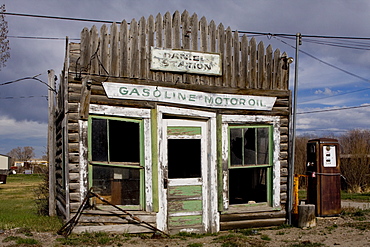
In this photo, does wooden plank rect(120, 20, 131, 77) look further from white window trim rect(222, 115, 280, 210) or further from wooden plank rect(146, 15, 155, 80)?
white window trim rect(222, 115, 280, 210)

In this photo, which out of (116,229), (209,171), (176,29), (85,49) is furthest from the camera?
(209,171)

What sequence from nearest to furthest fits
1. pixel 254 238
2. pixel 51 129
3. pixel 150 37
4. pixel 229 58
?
pixel 254 238
pixel 150 37
pixel 229 58
pixel 51 129

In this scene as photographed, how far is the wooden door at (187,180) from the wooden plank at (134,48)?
1228 mm

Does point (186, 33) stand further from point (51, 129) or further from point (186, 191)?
point (51, 129)

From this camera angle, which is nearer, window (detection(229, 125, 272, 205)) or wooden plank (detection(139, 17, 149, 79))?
wooden plank (detection(139, 17, 149, 79))

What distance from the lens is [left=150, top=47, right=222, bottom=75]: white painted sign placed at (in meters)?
8.36

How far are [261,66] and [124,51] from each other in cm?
316

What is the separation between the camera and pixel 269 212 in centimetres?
920

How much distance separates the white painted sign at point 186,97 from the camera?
7.93m

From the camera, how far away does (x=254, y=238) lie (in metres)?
7.95

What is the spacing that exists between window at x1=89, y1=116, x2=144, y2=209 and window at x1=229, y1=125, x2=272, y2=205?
82.6 inches

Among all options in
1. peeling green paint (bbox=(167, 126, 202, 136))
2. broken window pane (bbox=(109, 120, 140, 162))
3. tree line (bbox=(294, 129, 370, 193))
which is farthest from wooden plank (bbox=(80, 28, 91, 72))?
tree line (bbox=(294, 129, 370, 193))

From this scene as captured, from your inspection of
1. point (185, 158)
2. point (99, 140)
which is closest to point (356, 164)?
point (185, 158)

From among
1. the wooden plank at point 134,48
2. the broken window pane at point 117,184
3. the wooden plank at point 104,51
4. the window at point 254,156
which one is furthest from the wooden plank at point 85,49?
the window at point 254,156
